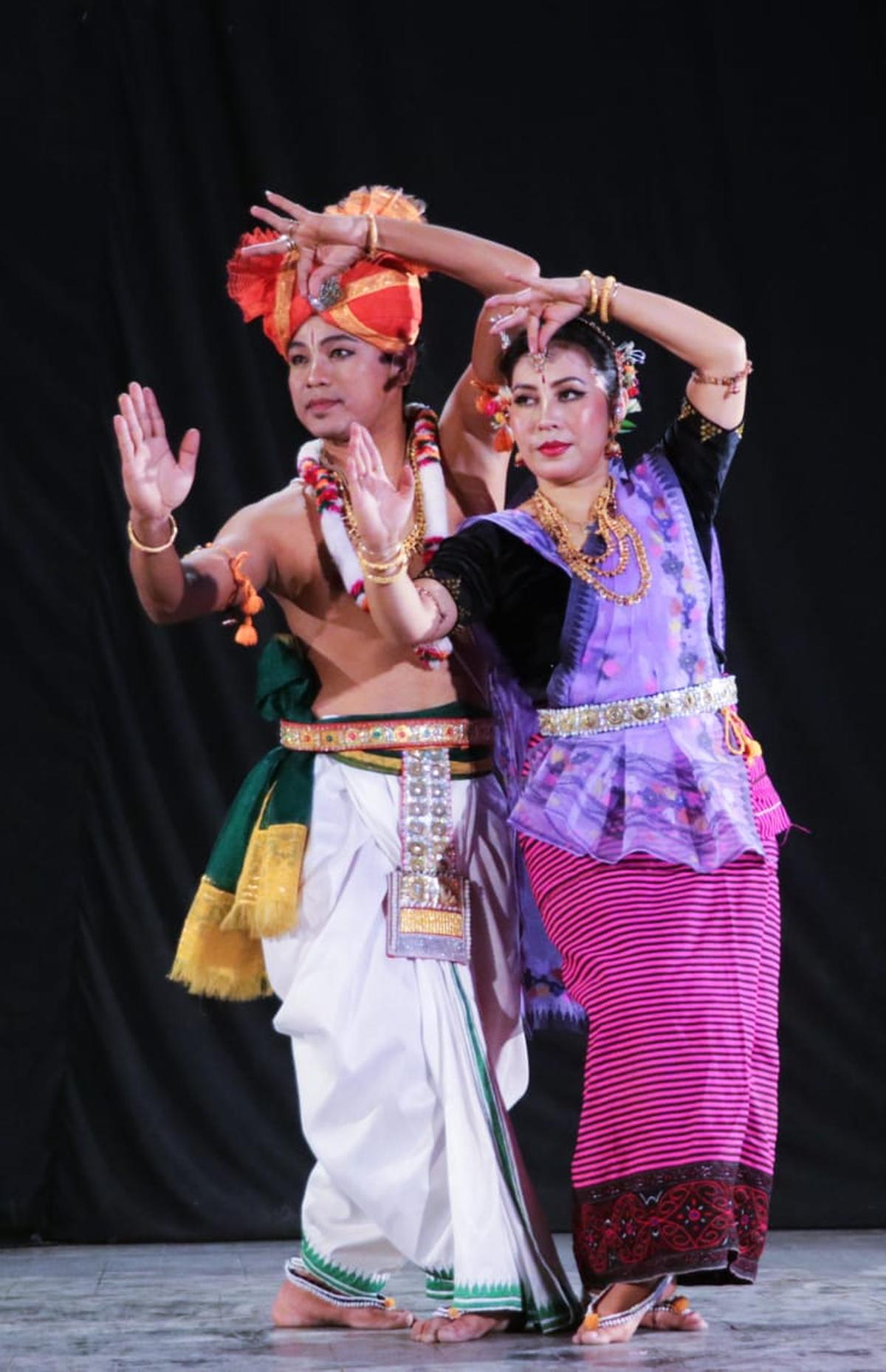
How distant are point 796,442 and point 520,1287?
2.52 m

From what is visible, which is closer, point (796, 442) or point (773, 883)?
point (773, 883)

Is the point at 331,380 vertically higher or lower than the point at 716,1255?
higher

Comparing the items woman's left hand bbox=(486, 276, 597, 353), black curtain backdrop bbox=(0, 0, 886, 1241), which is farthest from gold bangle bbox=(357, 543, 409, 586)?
black curtain backdrop bbox=(0, 0, 886, 1241)

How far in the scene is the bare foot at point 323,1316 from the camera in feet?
9.05

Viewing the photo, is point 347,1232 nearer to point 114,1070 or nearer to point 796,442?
point 114,1070

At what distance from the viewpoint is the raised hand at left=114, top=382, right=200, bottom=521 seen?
8.48ft

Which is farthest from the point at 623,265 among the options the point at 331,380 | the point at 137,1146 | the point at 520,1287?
the point at 520,1287

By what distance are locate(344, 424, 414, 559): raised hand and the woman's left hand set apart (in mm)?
322

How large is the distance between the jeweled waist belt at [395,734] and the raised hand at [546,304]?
1.97ft

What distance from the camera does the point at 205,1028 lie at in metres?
4.15

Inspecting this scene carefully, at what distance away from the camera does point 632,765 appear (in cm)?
264

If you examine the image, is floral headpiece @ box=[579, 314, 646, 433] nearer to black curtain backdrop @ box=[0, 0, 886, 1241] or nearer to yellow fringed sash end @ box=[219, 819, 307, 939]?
yellow fringed sash end @ box=[219, 819, 307, 939]

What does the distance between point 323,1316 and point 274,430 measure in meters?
2.18

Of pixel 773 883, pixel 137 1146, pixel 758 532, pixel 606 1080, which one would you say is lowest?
pixel 137 1146
